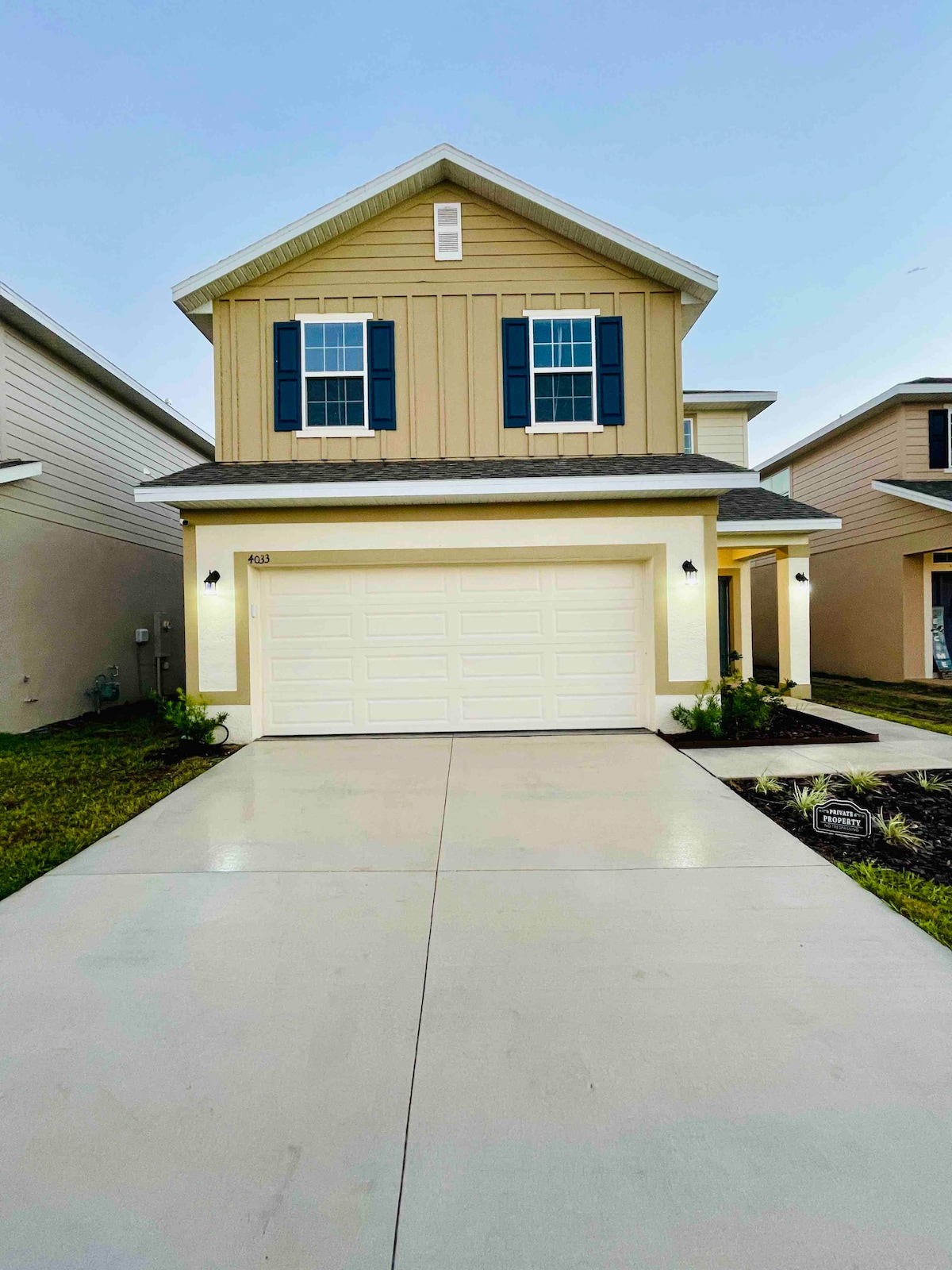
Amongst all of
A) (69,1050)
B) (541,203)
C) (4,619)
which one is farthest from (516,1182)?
(4,619)

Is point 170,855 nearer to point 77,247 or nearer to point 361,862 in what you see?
point 361,862

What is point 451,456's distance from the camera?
7.46 metres

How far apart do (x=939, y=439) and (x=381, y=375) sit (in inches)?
449

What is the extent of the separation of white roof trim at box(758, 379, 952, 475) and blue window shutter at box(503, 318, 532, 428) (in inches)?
334

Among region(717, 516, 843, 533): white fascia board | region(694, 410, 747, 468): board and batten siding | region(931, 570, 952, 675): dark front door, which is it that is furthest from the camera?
region(931, 570, 952, 675): dark front door

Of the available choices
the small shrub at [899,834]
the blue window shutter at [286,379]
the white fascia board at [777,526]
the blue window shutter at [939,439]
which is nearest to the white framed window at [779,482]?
the blue window shutter at [939,439]

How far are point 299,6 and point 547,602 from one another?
13.2 m

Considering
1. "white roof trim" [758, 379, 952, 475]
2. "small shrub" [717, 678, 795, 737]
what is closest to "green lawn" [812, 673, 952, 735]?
"small shrub" [717, 678, 795, 737]

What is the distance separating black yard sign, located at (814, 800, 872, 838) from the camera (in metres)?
4.01

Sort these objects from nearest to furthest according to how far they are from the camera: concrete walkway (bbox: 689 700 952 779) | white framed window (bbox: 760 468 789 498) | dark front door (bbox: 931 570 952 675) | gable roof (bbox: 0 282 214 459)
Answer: concrete walkway (bbox: 689 700 952 779) < gable roof (bbox: 0 282 214 459) < dark front door (bbox: 931 570 952 675) < white framed window (bbox: 760 468 789 498)

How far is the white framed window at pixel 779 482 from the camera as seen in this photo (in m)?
15.8

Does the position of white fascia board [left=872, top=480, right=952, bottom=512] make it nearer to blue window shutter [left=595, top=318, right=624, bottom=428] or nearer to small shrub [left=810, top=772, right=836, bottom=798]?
blue window shutter [left=595, top=318, right=624, bottom=428]

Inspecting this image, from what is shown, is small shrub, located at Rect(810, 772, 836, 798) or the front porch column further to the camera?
the front porch column

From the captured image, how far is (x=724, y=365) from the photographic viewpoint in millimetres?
26484
